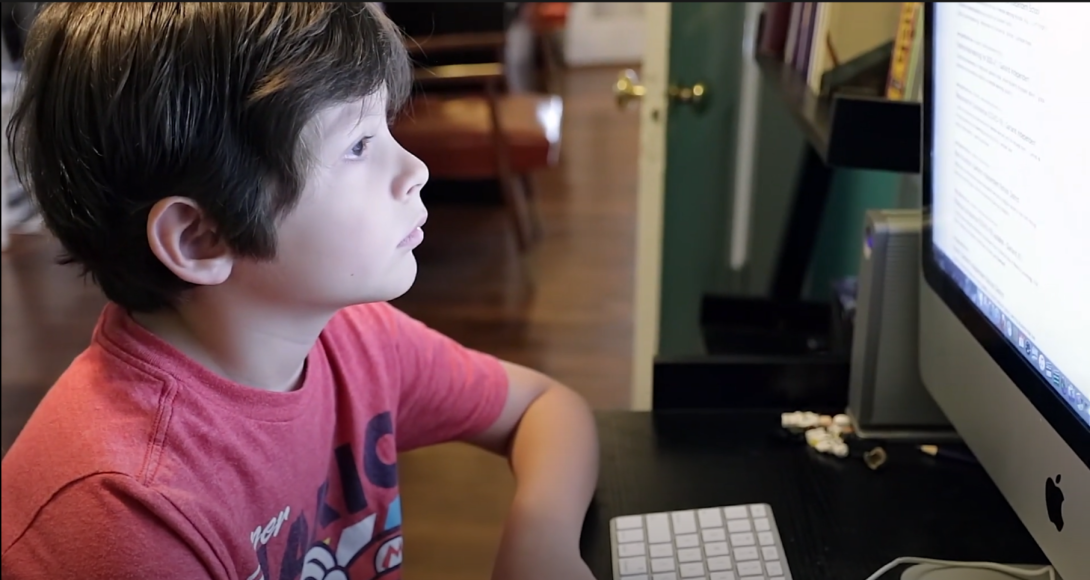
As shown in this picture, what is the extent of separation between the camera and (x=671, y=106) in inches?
74.5

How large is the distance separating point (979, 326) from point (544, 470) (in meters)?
0.37

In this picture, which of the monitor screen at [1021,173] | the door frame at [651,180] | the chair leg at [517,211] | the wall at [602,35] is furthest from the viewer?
the wall at [602,35]

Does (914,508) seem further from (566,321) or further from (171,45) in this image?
(566,321)

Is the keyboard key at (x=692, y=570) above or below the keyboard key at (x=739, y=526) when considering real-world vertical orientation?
below

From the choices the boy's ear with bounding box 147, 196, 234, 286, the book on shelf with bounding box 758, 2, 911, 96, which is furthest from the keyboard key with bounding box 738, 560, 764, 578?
the book on shelf with bounding box 758, 2, 911, 96

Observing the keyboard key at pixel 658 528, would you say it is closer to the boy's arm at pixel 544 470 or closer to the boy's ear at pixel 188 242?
the boy's arm at pixel 544 470

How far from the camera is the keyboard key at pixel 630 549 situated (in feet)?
2.43

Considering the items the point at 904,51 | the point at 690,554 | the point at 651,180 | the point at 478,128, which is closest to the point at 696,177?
the point at 651,180

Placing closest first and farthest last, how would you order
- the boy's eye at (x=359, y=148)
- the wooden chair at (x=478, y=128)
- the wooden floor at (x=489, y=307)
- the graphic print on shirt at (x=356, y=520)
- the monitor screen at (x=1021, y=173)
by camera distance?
1. the monitor screen at (x=1021, y=173)
2. the boy's eye at (x=359, y=148)
3. the graphic print on shirt at (x=356, y=520)
4. the wooden floor at (x=489, y=307)
5. the wooden chair at (x=478, y=128)

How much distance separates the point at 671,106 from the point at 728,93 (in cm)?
15

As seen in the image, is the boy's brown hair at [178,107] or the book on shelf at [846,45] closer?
the boy's brown hair at [178,107]

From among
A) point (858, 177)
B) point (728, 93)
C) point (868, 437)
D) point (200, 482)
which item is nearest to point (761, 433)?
point (868, 437)

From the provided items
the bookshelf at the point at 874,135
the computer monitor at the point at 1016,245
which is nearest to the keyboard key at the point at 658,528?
the computer monitor at the point at 1016,245

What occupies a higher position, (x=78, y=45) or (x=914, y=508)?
(x=78, y=45)
